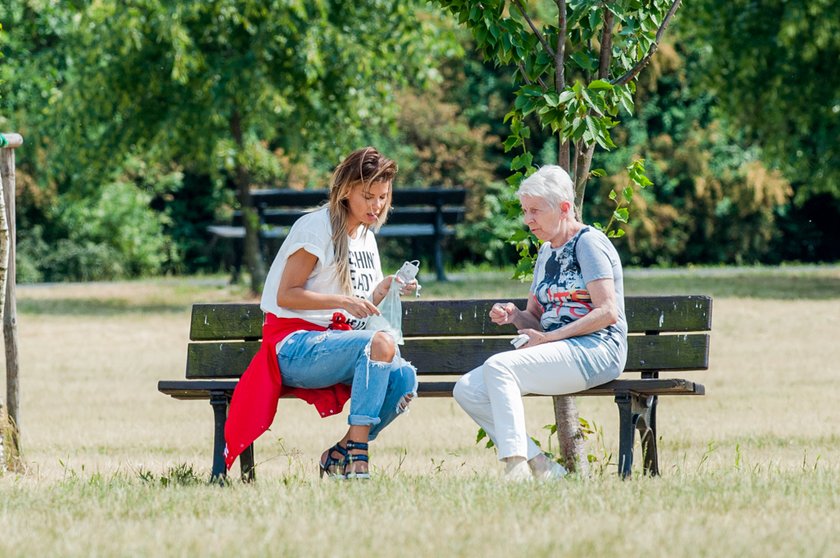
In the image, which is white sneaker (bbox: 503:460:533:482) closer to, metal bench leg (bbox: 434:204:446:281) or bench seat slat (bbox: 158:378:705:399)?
bench seat slat (bbox: 158:378:705:399)

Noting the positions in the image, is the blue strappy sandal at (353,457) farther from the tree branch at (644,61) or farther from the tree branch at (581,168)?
the tree branch at (644,61)

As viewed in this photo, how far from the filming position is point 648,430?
5.68 metres

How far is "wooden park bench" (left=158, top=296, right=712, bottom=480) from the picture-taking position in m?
5.62

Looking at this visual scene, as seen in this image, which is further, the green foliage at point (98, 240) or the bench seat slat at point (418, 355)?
the green foliage at point (98, 240)

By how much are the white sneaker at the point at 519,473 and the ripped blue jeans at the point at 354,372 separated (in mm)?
536

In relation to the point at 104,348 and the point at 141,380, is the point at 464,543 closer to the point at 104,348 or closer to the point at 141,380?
the point at 141,380

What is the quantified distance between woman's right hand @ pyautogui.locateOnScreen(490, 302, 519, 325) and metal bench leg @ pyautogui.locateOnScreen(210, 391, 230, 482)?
116 centimetres

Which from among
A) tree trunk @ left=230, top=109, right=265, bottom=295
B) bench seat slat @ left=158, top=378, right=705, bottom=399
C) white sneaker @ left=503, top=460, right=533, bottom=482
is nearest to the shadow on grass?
tree trunk @ left=230, top=109, right=265, bottom=295

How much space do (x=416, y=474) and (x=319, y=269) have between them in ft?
3.16

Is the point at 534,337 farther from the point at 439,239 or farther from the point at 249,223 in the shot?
the point at 439,239

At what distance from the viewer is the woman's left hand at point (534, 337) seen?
17.4 feet

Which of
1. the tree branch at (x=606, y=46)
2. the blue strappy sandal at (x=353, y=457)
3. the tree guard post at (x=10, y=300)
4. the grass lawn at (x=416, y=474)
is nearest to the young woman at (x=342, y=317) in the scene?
the blue strappy sandal at (x=353, y=457)

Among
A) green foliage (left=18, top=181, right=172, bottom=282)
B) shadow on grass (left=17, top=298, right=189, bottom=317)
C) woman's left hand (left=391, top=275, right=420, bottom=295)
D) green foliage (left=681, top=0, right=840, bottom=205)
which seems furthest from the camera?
green foliage (left=18, top=181, right=172, bottom=282)

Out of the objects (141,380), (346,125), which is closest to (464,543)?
(141,380)
